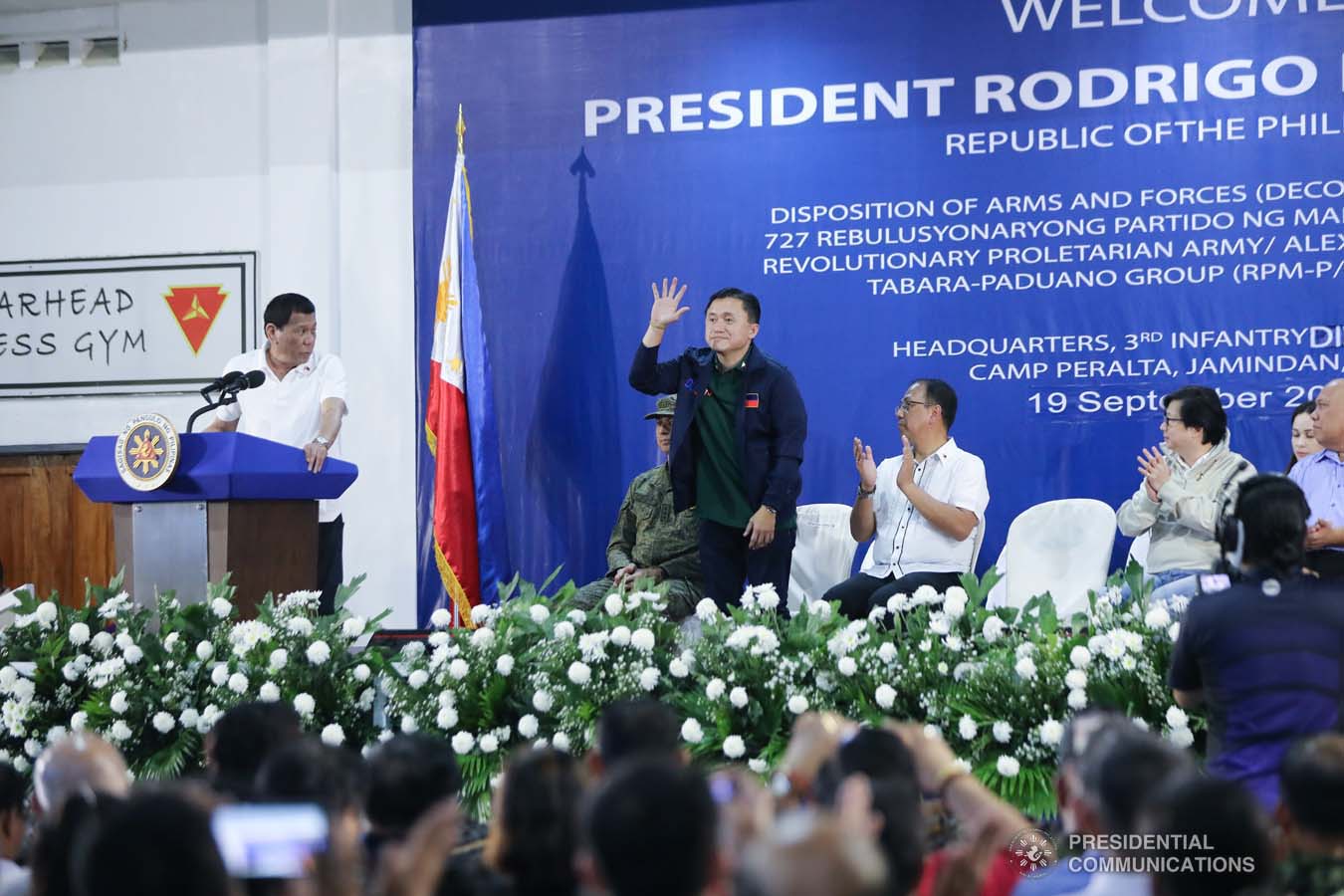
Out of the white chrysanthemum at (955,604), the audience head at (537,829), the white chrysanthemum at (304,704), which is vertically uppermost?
the white chrysanthemum at (955,604)

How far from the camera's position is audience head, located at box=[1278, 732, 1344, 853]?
203cm

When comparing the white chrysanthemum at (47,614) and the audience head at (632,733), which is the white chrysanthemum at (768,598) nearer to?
the audience head at (632,733)

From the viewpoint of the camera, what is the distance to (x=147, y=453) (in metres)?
4.46

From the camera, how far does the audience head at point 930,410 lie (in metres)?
5.50

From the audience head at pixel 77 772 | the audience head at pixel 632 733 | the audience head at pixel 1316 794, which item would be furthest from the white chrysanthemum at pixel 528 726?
the audience head at pixel 1316 794

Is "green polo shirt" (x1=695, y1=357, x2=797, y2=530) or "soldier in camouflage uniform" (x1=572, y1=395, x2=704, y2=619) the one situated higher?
"green polo shirt" (x1=695, y1=357, x2=797, y2=530)

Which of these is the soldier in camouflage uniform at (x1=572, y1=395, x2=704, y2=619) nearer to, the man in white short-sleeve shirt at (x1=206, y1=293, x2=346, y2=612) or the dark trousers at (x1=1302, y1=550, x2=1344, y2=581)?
the man in white short-sleeve shirt at (x1=206, y1=293, x2=346, y2=612)

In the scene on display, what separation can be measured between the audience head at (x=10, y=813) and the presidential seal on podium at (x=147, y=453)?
2.03m

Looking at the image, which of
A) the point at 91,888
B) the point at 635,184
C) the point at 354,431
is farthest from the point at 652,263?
the point at 91,888

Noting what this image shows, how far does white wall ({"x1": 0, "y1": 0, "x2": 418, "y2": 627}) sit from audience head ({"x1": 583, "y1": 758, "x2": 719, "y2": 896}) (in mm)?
5530

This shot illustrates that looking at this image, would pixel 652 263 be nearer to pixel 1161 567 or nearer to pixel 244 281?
pixel 244 281

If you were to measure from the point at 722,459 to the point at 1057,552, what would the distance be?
5.34 feet

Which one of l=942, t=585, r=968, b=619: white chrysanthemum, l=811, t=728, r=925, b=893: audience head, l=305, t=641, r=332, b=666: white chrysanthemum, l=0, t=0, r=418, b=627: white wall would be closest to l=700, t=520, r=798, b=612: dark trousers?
l=942, t=585, r=968, b=619: white chrysanthemum

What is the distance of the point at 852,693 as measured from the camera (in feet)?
12.3
